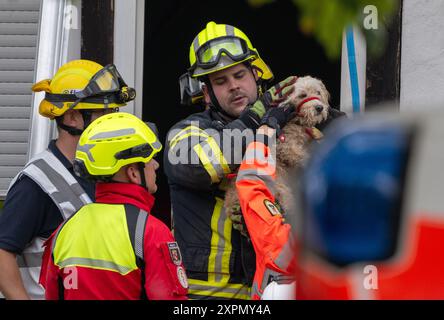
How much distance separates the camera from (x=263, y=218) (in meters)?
3.53

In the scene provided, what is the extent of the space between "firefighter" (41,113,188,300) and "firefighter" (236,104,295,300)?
29 cm

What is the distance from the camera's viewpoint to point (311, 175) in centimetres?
139

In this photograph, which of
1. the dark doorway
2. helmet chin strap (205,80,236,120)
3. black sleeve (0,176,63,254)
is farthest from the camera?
the dark doorway

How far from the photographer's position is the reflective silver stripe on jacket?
13.6 ft

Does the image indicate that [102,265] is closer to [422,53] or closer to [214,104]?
[214,104]

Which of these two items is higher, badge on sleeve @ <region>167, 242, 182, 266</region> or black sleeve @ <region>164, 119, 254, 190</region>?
black sleeve @ <region>164, 119, 254, 190</region>

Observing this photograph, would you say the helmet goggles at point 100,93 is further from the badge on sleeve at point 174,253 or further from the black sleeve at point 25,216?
the badge on sleeve at point 174,253

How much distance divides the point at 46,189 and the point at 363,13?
2363mm

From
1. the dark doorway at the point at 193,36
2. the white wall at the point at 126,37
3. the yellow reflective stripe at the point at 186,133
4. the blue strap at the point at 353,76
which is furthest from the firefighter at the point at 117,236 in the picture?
the dark doorway at the point at 193,36

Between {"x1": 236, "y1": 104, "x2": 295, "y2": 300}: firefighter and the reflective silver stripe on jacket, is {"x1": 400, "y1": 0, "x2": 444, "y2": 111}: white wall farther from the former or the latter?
the reflective silver stripe on jacket

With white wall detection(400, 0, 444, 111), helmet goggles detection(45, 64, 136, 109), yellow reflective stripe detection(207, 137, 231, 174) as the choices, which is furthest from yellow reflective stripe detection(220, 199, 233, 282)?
white wall detection(400, 0, 444, 111)

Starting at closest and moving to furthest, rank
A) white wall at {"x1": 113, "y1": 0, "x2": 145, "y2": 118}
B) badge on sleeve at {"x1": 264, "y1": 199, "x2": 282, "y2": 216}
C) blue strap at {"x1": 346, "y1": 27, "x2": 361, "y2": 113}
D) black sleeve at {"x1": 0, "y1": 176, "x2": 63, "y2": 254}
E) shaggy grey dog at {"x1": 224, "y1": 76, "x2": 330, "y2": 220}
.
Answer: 1. badge on sleeve at {"x1": 264, "y1": 199, "x2": 282, "y2": 216}
2. shaggy grey dog at {"x1": 224, "y1": 76, "x2": 330, "y2": 220}
3. black sleeve at {"x1": 0, "y1": 176, "x2": 63, "y2": 254}
4. blue strap at {"x1": 346, "y1": 27, "x2": 361, "y2": 113}
5. white wall at {"x1": 113, "y1": 0, "x2": 145, "y2": 118}

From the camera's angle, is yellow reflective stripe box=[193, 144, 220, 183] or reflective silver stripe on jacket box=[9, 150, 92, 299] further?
reflective silver stripe on jacket box=[9, 150, 92, 299]

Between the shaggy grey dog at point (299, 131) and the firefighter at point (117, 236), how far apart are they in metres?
0.45
